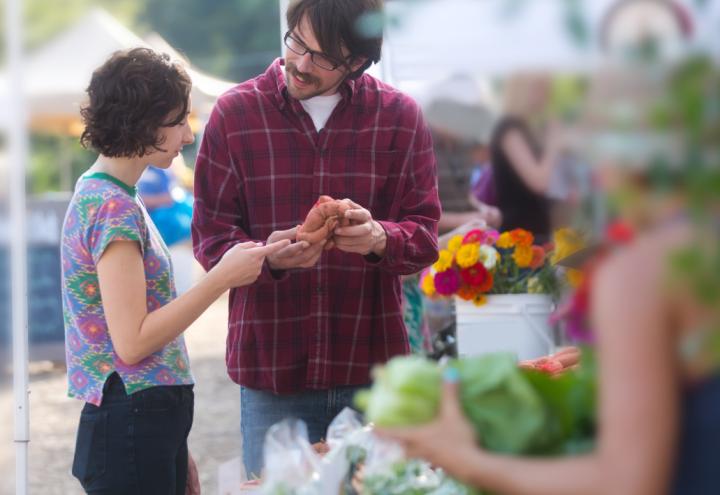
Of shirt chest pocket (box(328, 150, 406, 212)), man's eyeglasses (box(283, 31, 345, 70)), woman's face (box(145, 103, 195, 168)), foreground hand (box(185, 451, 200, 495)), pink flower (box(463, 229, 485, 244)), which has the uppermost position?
man's eyeglasses (box(283, 31, 345, 70))

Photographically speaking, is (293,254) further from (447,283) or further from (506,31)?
(447,283)

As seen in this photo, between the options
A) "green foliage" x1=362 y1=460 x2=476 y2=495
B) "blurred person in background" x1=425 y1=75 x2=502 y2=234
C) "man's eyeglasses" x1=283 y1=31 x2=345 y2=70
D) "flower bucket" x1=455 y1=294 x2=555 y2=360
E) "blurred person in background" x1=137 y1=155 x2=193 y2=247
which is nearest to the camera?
"green foliage" x1=362 y1=460 x2=476 y2=495

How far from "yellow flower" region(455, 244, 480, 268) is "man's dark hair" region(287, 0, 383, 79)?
4.45 feet

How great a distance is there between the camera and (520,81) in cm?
130

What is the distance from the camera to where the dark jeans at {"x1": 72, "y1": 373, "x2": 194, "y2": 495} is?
7.77 feet

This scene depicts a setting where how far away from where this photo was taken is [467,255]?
3.82 meters

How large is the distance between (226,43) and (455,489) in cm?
3325

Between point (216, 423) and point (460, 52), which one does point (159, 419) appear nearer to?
point (460, 52)

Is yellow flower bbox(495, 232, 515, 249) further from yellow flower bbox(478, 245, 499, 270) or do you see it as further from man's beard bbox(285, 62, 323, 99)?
man's beard bbox(285, 62, 323, 99)

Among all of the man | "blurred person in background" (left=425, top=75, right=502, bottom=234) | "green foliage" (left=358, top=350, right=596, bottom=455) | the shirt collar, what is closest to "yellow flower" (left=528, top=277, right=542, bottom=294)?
"blurred person in background" (left=425, top=75, right=502, bottom=234)

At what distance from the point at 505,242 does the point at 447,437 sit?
8.56 ft

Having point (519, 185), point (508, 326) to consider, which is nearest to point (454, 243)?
point (508, 326)

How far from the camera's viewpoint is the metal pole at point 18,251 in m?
3.22

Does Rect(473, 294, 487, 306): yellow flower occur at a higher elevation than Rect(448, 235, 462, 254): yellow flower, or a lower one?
lower
